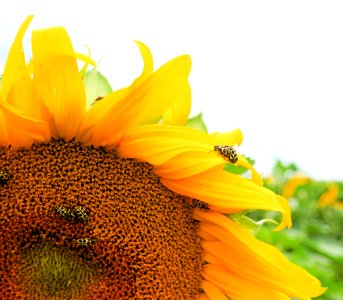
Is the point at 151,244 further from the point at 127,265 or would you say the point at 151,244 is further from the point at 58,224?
the point at 58,224

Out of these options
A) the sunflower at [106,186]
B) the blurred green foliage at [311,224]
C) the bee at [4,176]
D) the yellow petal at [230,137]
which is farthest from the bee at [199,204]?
the blurred green foliage at [311,224]

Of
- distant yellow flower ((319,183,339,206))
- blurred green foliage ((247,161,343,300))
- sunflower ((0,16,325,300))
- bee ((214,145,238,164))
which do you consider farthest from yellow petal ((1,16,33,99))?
distant yellow flower ((319,183,339,206))

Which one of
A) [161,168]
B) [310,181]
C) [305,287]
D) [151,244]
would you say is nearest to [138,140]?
[161,168]

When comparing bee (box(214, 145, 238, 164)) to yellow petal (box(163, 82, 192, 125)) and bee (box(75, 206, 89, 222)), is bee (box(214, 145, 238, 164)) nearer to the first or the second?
yellow petal (box(163, 82, 192, 125))

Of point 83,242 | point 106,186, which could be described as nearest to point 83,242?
point 83,242

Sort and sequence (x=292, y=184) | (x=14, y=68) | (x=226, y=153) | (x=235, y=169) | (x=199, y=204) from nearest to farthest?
(x=14, y=68), (x=226, y=153), (x=199, y=204), (x=235, y=169), (x=292, y=184)

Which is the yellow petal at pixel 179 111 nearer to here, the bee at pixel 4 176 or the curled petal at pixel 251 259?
the curled petal at pixel 251 259

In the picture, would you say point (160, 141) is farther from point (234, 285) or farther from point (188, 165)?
point (234, 285)

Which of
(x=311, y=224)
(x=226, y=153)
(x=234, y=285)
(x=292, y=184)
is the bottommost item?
(x=311, y=224)
